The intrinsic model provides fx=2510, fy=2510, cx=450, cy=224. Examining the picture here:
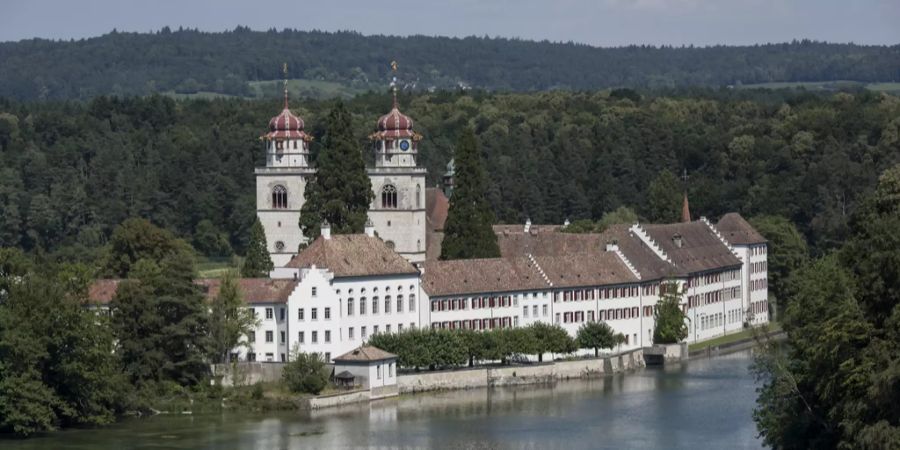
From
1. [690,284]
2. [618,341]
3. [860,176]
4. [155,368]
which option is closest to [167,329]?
[155,368]

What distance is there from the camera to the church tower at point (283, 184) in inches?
4678

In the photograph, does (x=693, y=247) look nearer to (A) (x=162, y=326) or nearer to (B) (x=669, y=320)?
(B) (x=669, y=320)

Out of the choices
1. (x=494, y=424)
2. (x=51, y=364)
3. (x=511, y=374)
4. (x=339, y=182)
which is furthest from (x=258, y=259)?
(x=494, y=424)

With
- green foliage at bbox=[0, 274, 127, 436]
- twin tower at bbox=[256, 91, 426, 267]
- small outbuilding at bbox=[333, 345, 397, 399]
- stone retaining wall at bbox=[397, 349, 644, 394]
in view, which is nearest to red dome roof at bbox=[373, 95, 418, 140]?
twin tower at bbox=[256, 91, 426, 267]

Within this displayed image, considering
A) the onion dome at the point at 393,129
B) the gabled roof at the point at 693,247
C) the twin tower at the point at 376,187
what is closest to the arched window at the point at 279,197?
the twin tower at the point at 376,187

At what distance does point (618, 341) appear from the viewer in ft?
355

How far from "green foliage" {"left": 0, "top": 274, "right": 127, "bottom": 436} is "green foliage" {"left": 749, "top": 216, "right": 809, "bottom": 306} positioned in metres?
52.7

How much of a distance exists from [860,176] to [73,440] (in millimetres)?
83168

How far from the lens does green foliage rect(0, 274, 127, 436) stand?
84812 millimetres

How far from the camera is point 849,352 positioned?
67312mm

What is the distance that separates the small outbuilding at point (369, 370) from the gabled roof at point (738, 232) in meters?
36.2

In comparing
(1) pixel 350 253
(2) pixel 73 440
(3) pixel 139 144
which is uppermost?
(3) pixel 139 144

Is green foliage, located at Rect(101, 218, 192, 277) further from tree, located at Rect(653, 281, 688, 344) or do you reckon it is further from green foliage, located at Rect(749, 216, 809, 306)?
green foliage, located at Rect(749, 216, 809, 306)

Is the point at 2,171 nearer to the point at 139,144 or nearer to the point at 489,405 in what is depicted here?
the point at 139,144
